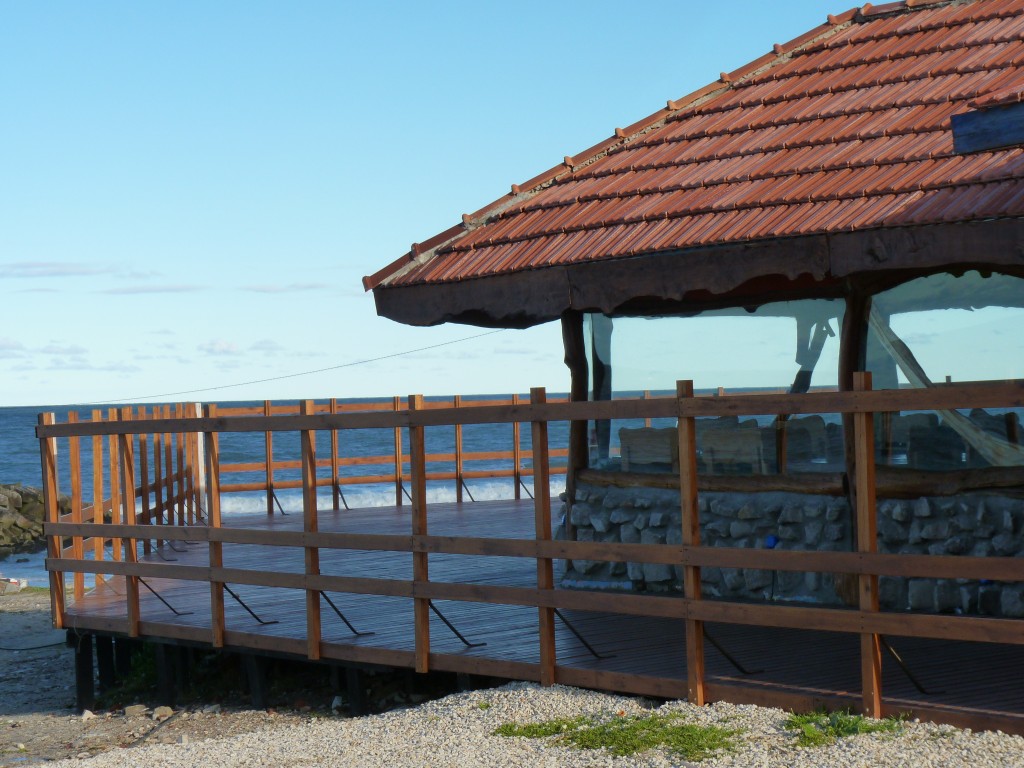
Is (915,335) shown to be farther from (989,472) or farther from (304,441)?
(304,441)

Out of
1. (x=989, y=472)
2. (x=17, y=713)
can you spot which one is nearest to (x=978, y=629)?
(x=989, y=472)

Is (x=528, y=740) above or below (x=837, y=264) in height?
below

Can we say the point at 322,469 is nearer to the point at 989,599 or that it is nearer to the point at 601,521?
the point at 601,521

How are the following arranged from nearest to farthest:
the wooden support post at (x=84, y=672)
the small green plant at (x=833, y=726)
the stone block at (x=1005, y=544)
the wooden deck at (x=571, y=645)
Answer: the small green plant at (x=833, y=726)
the wooden deck at (x=571, y=645)
the stone block at (x=1005, y=544)
the wooden support post at (x=84, y=672)

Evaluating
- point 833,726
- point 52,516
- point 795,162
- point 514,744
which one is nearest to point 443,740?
point 514,744

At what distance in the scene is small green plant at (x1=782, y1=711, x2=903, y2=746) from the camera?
6074 mm

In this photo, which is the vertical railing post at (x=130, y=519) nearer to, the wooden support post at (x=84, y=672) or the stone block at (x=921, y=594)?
the wooden support post at (x=84, y=672)

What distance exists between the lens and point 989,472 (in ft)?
28.2

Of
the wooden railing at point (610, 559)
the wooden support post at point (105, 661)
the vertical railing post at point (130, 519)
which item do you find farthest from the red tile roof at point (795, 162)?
the wooden support post at point (105, 661)

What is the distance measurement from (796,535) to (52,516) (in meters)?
6.60

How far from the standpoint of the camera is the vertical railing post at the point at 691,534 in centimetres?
701

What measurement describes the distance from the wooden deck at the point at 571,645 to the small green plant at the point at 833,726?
20cm

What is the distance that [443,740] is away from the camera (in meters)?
6.89

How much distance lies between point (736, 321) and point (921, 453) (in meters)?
1.85
